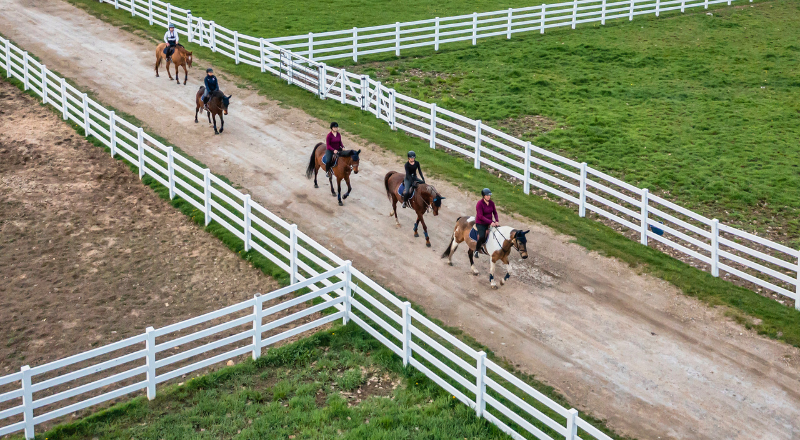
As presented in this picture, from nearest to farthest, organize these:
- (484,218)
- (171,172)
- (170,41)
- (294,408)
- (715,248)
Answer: (294,408), (484,218), (715,248), (171,172), (170,41)

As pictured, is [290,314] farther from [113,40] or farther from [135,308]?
[113,40]

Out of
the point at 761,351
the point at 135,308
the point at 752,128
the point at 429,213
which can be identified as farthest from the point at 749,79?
the point at 135,308

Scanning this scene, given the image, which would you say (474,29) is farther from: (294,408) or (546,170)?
(294,408)

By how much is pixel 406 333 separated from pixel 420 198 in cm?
428

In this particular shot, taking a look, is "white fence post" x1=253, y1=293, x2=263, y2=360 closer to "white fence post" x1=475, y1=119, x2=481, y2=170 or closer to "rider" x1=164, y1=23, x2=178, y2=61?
"white fence post" x1=475, y1=119, x2=481, y2=170

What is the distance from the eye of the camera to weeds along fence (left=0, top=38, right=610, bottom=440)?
1159cm

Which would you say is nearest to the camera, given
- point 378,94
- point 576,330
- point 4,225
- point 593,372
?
point 593,372

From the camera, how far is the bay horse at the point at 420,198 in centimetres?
1669

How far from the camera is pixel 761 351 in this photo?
1391 cm

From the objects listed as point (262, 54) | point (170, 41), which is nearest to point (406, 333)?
point (262, 54)

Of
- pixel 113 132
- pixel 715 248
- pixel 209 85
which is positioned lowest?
pixel 715 248

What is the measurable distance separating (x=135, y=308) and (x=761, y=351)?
11.0 metres

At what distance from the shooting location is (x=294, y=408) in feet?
40.2

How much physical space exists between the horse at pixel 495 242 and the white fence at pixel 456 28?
585 inches
